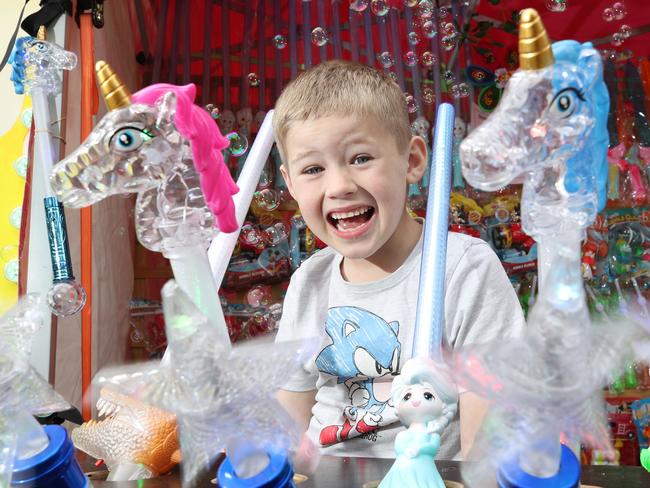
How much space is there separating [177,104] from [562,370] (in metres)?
0.22

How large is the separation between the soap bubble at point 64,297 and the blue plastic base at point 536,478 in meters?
0.72

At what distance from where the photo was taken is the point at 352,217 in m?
0.72

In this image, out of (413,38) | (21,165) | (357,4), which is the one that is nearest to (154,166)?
(21,165)

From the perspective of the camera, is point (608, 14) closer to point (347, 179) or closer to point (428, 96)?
point (428, 96)

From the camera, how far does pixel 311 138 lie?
69 centimetres

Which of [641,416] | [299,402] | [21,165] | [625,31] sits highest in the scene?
[625,31]

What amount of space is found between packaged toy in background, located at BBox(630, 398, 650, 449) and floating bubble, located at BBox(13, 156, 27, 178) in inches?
53.8

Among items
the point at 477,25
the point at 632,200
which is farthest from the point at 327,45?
the point at 632,200

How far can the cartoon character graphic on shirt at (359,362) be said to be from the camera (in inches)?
30.7

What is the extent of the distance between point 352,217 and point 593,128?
39cm

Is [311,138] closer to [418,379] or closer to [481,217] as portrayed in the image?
[418,379]

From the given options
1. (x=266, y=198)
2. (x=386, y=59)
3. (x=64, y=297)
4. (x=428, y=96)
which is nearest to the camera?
(x=64, y=297)

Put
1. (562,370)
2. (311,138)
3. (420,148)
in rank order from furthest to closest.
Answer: (420,148), (311,138), (562,370)

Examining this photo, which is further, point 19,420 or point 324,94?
point 324,94
